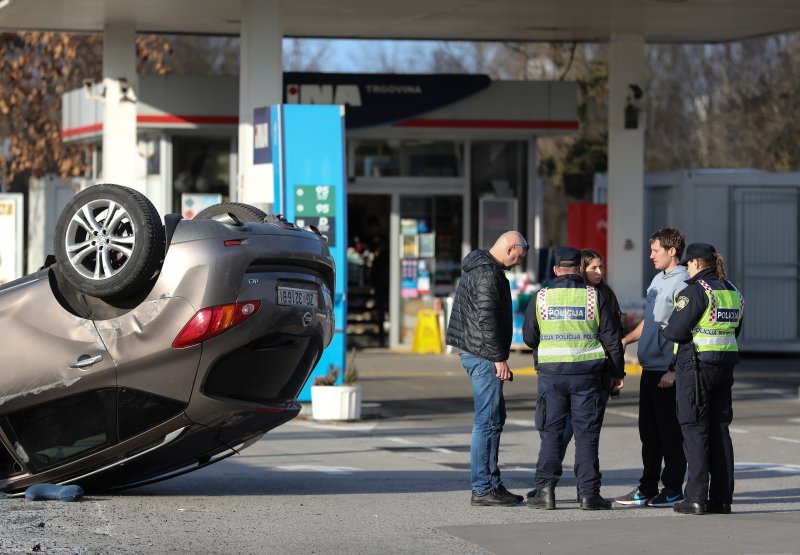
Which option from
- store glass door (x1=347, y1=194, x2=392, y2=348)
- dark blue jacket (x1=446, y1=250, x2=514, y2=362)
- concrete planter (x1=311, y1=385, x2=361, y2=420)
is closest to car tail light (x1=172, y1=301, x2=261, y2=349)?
dark blue jacket (x1=446, y1=250, x2=514, y2=362)

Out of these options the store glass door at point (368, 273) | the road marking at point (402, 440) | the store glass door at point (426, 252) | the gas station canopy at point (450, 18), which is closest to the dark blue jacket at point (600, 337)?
the road marking at point (402, 440)

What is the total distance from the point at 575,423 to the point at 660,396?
0.83 m

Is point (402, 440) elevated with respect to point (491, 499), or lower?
lower

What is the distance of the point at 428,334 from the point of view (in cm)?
2303

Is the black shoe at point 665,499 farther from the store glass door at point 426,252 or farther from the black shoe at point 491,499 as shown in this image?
the store glass door at point 426,252

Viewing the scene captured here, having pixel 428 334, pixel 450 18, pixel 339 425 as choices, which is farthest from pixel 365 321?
pixel 339 425

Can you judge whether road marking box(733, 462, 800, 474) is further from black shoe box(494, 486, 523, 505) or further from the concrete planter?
the concrete planter

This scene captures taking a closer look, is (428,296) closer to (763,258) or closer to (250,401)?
(763,258)

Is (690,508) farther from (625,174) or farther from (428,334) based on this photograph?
(428,334)

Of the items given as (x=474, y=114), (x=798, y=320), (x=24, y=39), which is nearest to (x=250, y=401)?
(x=474, y=114)

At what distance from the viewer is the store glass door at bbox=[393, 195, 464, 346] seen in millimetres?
23328

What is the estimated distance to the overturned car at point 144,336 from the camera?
8391 mm

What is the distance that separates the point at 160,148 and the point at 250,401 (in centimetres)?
1468

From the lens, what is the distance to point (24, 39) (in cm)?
3300
